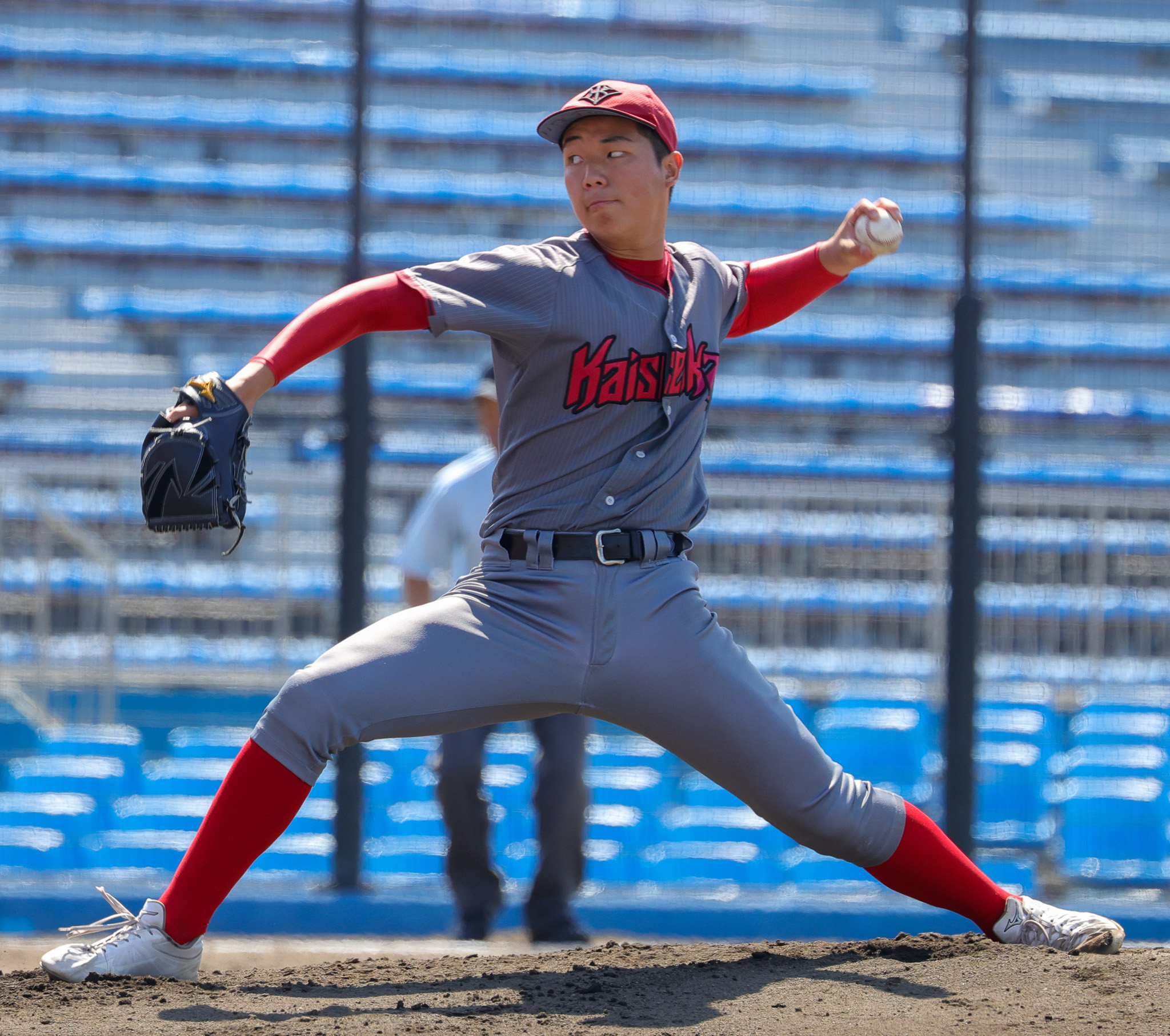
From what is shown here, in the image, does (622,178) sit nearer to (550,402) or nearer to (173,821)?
(550,402)


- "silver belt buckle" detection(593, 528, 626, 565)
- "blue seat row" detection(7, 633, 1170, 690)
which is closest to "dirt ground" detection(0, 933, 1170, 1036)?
"silver belt buckle" detection(593, 528, 626, 565)

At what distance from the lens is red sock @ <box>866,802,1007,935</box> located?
2.46 metres

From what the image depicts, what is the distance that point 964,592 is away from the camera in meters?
4.24

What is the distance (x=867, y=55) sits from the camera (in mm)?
6559

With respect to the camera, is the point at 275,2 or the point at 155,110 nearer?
the point at 275,2

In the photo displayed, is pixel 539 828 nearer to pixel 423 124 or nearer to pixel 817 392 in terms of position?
pixel 817 392

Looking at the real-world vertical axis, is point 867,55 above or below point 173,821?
above

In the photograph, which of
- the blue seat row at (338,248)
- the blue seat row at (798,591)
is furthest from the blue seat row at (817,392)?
the blue seat row at (798,591)

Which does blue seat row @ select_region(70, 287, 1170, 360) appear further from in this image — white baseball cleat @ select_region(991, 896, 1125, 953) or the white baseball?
white baseball cleat @ select_region(991, 896, 1125, 953)

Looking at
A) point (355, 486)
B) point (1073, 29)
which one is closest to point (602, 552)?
point (355, 486)

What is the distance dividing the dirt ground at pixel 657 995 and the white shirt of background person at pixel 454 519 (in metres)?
1.49

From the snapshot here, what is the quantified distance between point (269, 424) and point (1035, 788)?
10.3 ft

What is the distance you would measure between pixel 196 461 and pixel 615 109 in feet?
3.06

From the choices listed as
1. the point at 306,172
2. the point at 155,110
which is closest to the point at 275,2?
the point at 306,172
